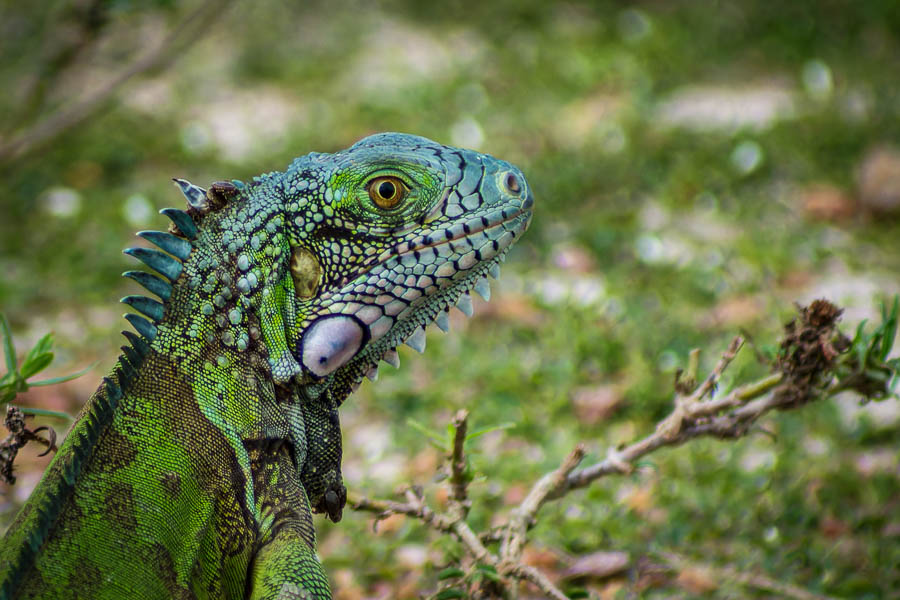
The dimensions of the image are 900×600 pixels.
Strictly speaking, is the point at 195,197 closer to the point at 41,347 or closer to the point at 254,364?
the point at 254,364

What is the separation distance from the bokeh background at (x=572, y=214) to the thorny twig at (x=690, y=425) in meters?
0.12

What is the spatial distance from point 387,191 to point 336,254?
0.20m

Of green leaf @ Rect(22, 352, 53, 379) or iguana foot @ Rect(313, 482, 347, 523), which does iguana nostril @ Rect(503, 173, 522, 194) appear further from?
green leaf @ Rect(22, 352, 53, 379)

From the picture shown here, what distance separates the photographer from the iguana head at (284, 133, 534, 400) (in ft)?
7.57

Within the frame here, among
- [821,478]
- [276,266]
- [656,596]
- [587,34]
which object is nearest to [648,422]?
[821,478]

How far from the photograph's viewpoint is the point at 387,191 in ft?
7.68

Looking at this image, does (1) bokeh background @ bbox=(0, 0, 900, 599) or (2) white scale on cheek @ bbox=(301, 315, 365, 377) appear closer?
(2) white scale on cheek @ bbox=(301, 315, 365, 377)

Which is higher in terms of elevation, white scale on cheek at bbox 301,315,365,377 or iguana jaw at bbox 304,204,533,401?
iguana jaw at bbox 304,204,533,401

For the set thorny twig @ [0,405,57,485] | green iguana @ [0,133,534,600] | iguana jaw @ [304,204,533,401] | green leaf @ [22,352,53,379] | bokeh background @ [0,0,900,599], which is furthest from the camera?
bokeh background @ [0,0,900,599]

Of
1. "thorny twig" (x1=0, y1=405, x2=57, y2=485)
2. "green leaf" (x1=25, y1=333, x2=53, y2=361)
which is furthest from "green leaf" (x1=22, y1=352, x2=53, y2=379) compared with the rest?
"thorny twig" (x1=0, y1=405, x2=57, y2=485)

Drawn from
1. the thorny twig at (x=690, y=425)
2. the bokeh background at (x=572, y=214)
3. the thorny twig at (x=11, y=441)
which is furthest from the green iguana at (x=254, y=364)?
the bokeh background at (x=572, y=214)

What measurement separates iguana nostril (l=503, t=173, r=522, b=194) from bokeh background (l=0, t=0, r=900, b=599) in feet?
2.49

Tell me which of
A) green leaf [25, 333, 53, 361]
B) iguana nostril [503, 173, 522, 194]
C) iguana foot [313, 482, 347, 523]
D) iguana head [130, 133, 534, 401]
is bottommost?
iguana foot [313, 482, 347, 523]

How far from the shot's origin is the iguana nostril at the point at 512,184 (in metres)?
2.41
